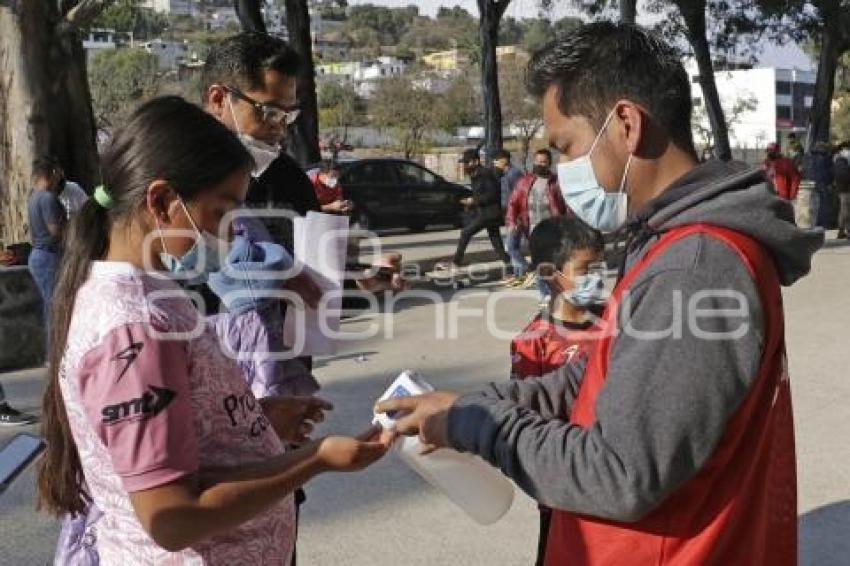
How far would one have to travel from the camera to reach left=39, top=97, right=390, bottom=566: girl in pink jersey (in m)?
1.59

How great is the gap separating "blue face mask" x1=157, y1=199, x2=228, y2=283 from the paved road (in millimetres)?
1938

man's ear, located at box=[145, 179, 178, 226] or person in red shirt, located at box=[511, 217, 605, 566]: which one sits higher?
man's ear, located at box=[145, 179, 178, 226]

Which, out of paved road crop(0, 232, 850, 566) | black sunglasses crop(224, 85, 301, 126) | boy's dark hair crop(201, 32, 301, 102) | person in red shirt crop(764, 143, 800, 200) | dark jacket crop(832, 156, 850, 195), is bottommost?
paved road crop(0, 232, 850, 566)

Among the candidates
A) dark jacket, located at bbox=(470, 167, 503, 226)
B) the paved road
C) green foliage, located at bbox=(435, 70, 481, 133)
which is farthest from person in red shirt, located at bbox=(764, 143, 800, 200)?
green foliage, located at bbox=(435, 70, 481, 133)

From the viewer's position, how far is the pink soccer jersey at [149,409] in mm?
1580

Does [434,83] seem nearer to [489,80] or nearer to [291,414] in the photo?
[489,80]

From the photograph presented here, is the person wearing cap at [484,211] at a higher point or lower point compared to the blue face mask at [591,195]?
lower

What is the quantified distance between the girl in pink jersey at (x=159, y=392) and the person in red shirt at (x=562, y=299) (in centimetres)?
149

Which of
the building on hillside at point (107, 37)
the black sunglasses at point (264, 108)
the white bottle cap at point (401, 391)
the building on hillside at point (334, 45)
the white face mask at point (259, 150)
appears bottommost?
the white bottle cap at point (401, 391)

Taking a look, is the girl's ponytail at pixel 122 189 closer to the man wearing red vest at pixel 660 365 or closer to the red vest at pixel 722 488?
the man wearing red vest at pixel 660 365

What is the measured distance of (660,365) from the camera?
1468 mm

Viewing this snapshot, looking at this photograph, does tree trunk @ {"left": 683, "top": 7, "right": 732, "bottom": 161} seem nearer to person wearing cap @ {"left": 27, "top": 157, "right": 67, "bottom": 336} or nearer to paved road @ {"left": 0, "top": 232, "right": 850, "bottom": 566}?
paved road @ {"left": 0, "top": 232, "right": 850, "bottom": 566}

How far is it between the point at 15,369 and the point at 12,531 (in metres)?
4.12

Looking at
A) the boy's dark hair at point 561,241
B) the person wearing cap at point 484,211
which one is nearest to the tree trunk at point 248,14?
the person wearing cap at point 484,211
